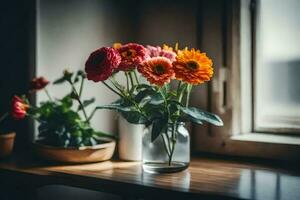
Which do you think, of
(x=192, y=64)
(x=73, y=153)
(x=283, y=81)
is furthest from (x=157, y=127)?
(x=283, y=81)

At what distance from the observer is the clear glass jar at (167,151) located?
1.25 m

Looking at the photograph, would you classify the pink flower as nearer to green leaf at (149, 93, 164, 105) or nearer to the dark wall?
green leaf at (149, 93, 164, 105)

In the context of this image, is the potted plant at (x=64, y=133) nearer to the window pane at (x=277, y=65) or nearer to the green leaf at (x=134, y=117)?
the green leaf at (x=134, y=117)

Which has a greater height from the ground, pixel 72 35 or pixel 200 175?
pixel 72 35

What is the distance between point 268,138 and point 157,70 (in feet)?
1.63

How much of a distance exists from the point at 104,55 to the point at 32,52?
15.5 inches

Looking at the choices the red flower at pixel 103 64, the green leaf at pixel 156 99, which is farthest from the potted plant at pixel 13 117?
the green leaf at pixel 156 99

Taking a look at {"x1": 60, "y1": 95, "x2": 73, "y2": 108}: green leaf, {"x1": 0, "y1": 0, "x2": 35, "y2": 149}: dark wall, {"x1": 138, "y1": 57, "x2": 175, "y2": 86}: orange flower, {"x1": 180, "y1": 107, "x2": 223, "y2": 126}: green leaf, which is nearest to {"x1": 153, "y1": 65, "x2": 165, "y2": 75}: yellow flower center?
{"x1": 138, "y1": 57, "x2": 175, "y2": 86}: orange flower

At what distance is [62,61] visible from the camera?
60.2 inches

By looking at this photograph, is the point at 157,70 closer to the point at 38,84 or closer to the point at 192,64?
the point at 192,64

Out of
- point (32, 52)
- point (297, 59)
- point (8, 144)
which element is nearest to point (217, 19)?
point (297, 59)

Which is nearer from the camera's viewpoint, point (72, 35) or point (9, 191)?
point (9, 191)

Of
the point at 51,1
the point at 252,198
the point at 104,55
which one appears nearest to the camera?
the point at 252,198

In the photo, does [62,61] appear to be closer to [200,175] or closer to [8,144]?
[8,144]
